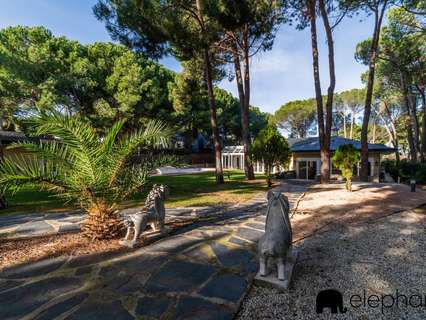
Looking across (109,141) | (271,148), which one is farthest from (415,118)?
(109,141)

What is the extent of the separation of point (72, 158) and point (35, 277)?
1964 mm

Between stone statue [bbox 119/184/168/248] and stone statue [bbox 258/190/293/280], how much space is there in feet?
6.80

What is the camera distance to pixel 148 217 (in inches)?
148

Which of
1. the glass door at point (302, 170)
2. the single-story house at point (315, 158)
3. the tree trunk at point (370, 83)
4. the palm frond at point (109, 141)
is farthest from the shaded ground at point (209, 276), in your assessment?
the glass door at point (302, 170)

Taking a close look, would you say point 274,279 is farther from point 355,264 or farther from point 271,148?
point 271,148

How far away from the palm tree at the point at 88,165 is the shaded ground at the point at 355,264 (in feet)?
9.28

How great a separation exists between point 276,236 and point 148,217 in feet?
7.43

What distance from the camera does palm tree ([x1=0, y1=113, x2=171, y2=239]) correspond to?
342cm

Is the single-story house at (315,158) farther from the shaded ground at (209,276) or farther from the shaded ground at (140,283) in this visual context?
the shaded ground at (140,283)

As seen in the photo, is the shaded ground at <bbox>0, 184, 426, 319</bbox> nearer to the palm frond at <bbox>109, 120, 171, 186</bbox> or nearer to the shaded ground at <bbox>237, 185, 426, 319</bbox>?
the shaded ground at <bbox>237, 185, 426, 319</bbox>

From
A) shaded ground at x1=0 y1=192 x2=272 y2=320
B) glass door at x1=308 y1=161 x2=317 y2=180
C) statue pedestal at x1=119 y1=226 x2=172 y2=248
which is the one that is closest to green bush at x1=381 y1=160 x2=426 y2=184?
glass door at x1=308 y1=161 x2=317 y2=180

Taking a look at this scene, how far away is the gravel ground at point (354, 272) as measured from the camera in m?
2.21

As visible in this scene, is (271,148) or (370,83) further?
(370,83)

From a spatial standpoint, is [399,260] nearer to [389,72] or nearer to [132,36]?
[132,36]
